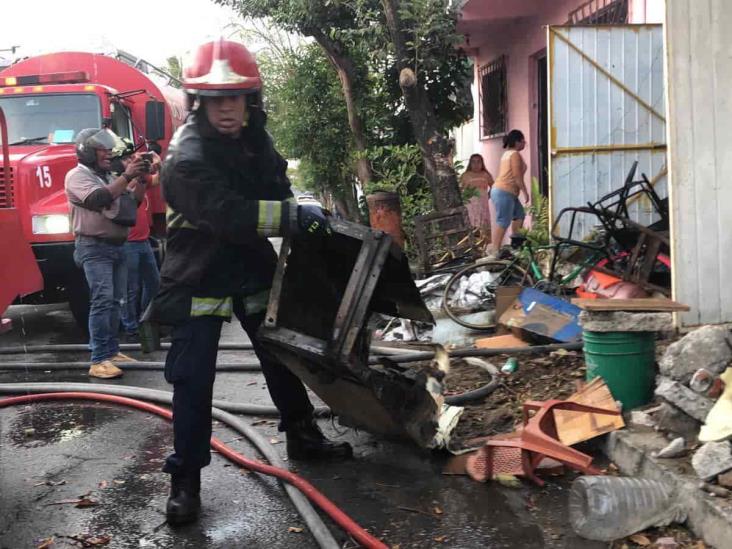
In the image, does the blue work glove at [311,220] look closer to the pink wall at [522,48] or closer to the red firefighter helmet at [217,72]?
the red firefighter helmet at [217,72]

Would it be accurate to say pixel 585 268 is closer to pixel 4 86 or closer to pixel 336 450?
pixel 336 450

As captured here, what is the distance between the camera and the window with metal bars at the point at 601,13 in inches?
380

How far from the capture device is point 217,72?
353cm

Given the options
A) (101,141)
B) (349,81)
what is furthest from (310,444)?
(349,81)

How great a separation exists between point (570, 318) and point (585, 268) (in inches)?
36.9

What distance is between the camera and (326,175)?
17.1 metres

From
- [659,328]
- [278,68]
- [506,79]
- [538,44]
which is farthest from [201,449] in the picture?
[278,68]

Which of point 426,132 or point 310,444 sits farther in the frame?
point 426,132

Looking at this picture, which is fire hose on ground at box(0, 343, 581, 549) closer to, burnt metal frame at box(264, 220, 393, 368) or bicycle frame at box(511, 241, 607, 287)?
burnt metal frame at box(264, 220, 393, 368)

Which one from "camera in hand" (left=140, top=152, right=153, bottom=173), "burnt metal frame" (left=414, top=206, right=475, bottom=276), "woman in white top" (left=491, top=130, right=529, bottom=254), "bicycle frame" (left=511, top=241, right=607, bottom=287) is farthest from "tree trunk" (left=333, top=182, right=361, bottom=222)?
"camera in hand" (left=140, top=152, right=153, bottom=173)

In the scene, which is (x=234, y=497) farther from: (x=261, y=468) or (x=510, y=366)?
(x=510, y=366)

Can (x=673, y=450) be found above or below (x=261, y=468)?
above

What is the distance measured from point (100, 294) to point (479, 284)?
12.1 ft

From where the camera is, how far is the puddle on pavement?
4.89 meters
